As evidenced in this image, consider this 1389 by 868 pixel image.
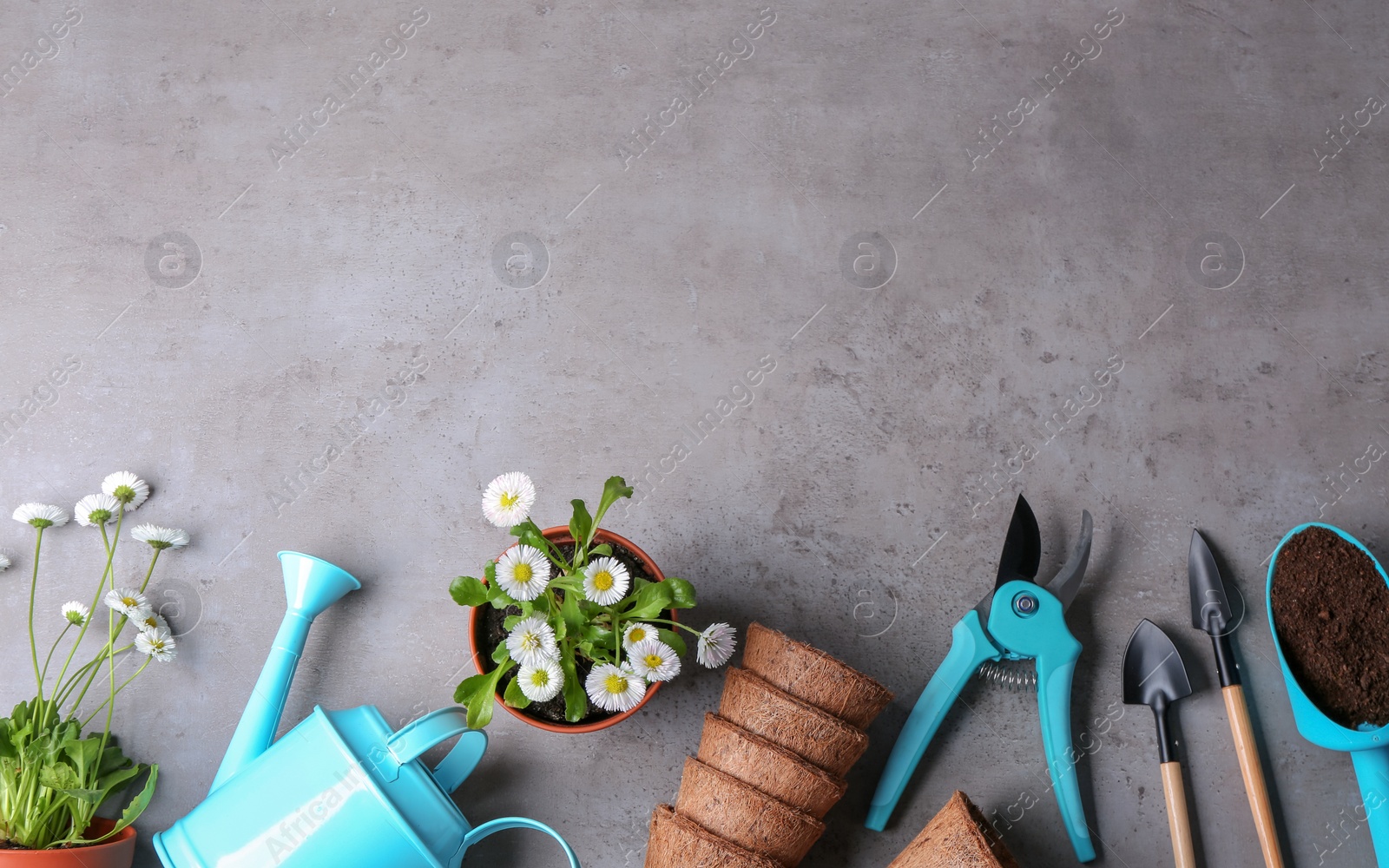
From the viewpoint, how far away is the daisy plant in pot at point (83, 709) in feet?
3.18

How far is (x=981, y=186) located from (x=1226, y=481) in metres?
0.54

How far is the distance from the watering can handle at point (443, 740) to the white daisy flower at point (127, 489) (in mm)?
544

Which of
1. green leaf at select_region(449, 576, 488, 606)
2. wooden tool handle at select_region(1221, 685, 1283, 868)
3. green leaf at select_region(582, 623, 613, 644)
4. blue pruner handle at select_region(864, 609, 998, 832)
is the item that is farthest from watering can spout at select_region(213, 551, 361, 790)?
wooden tool handle at select_region(1221, 685, 1283, 868)

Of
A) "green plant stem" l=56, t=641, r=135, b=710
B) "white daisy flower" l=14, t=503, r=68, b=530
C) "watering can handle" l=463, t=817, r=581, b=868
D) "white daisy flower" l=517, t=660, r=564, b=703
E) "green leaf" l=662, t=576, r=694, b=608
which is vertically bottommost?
"watering can handle" l=463, t=817, r=581, b=868

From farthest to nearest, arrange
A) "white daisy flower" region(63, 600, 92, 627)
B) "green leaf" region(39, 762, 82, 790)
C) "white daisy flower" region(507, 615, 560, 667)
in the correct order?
"white daisy flower" region(63, 600, 92, 627) → "green leaf" region(39, 762, 82, 790) → "white daisy flower" region(507, 615, 560, 667)

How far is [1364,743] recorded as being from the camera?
40.3 inches

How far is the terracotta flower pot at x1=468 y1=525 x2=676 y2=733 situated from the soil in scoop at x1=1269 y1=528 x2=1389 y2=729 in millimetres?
Result: 784

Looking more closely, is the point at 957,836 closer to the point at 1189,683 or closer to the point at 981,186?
the point at 1189,683

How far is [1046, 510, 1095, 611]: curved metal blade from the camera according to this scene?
1092mm

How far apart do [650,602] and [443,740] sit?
0.89 ft

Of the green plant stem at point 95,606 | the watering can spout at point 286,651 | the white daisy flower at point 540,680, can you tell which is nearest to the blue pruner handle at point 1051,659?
the white daisy flower at point 540,680

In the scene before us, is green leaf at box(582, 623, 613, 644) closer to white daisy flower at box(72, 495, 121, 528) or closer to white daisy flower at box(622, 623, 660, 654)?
white daisy flower at box(622, 623, 660, 654)

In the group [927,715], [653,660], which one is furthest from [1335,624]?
[653,660]

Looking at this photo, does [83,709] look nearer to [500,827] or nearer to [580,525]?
[500,827]
